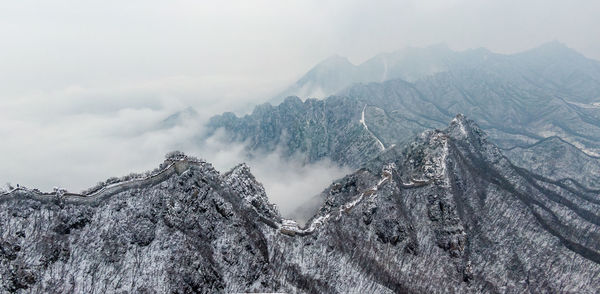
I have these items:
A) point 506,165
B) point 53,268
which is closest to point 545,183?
point 506,165

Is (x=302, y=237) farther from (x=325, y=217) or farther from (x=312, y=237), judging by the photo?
(x=325, y=217)

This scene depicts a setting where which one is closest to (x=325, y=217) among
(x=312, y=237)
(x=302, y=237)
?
(x=312, y=237)

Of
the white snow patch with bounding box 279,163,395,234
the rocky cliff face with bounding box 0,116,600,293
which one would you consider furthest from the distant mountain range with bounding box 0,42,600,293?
the white snow patch with bounding box 279,163,395,234

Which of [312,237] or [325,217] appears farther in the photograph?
[325,217]

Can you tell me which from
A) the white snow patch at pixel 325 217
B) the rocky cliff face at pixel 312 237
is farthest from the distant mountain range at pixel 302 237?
the white snow patch at pixel 325 217

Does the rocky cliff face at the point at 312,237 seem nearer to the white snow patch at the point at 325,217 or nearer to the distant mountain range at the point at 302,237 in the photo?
the distant mountain range at the point at 302,237

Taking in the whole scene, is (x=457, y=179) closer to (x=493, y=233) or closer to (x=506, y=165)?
(x=493, y=233)

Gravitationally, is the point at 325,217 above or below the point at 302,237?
above

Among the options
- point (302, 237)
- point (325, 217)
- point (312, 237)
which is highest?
point (325, 217)

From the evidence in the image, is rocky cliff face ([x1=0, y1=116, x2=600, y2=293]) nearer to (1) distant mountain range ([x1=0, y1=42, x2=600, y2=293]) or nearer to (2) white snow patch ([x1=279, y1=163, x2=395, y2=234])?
(1) distant mountain range ([x1=0, y1=42, x2=600, y2=293])

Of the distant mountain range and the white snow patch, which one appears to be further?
the white snow patch
